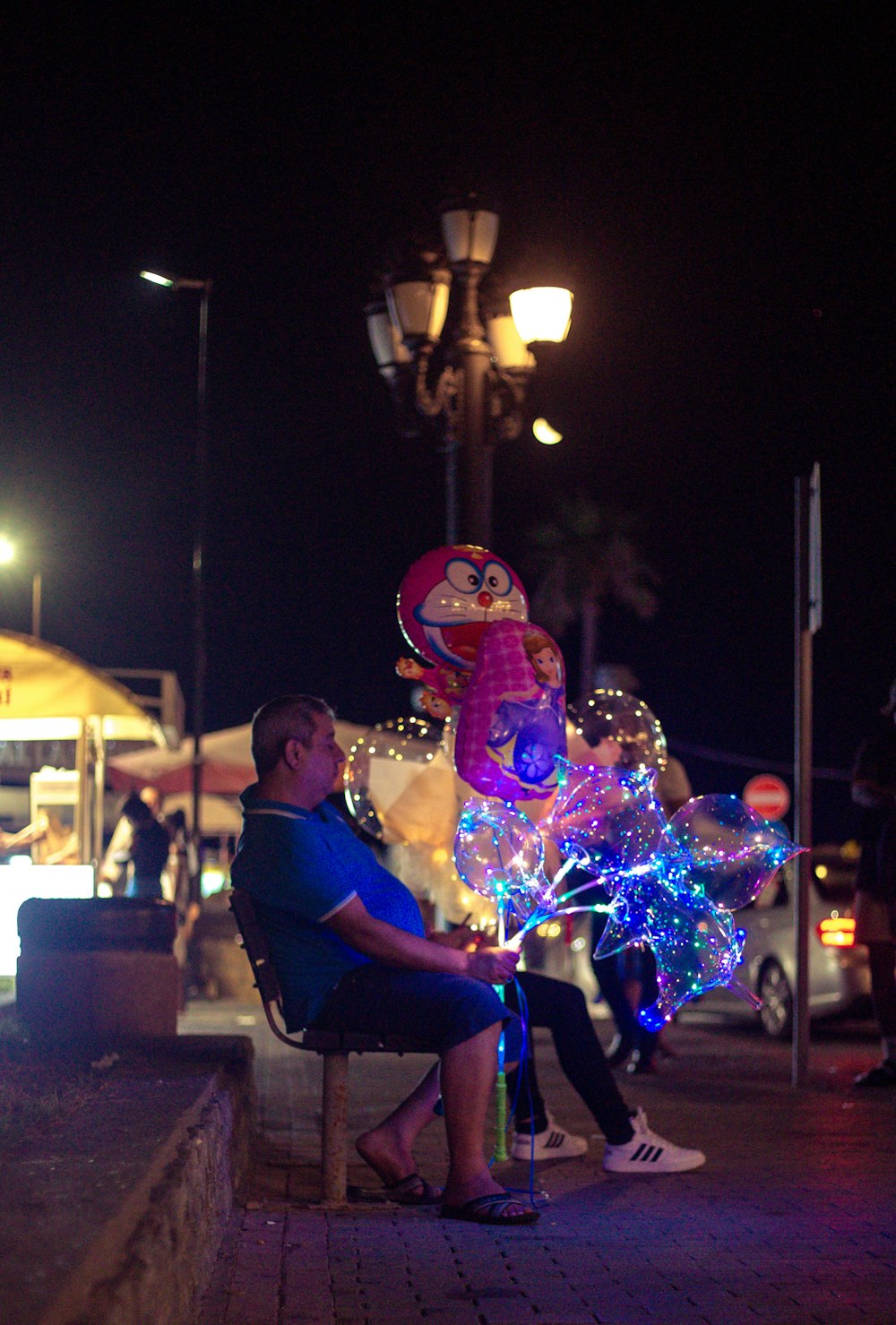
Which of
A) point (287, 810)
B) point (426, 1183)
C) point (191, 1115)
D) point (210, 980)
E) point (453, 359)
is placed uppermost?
point (453, 359)

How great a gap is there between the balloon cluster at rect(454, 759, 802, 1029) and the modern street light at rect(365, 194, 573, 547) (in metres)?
4.20

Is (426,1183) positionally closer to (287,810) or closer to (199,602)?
(287,810)

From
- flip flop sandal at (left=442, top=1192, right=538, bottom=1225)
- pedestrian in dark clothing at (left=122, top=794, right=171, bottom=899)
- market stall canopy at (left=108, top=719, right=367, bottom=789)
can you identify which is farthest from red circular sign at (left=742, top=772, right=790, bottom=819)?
flip flop sandal at (left=442, top=1192, right=538, bottom=1225)

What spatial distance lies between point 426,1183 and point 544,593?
190 feet

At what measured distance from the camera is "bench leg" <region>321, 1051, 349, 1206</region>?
18.9 feet

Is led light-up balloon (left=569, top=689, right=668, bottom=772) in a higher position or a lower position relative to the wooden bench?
higher

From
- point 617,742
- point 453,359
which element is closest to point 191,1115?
point 617,742

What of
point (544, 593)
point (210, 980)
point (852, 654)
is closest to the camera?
point (210, 980)

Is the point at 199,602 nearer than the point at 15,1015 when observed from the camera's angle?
No

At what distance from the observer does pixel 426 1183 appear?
592 centimetres

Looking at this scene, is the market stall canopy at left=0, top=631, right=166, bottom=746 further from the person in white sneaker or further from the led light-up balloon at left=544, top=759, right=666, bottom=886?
the led light-up balloon at left=544, top=759, right=666, bottom=886

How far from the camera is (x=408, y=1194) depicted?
19.3 ft

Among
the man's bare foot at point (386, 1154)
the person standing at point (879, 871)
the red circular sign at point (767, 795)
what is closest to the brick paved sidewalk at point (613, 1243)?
the man's bare foot at point (386, 1154)

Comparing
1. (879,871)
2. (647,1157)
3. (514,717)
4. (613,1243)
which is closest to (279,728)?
(514,717)
